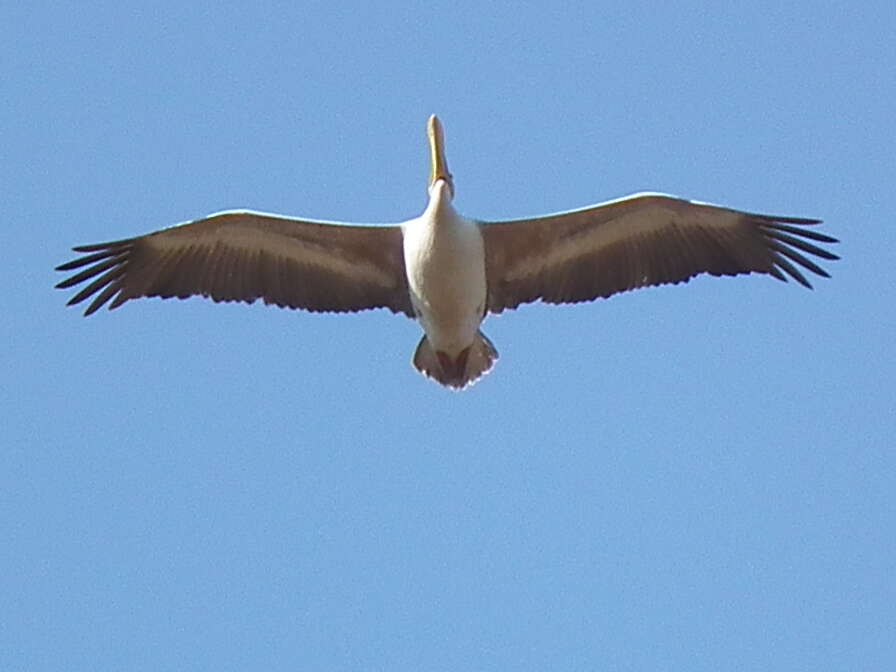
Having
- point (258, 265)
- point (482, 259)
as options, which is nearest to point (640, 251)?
point (482, 259)

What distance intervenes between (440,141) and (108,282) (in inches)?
68.6

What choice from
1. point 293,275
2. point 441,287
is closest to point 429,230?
point 441,287

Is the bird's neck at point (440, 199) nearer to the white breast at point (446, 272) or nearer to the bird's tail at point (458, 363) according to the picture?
the white breast at point (446, 272)

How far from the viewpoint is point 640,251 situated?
381 inches

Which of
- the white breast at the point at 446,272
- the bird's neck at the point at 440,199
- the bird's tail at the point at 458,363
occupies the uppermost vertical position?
the bird's neck at the point at 440,199

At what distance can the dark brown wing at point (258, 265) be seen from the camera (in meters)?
9.47

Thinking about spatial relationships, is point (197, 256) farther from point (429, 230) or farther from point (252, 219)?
point (429, 230)

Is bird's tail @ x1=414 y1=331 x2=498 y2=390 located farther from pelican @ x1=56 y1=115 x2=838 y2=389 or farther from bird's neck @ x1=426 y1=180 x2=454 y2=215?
bird's neck @ x1=426 y1=180 x2=454 y2=215

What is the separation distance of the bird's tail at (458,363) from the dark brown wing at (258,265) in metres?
0.23

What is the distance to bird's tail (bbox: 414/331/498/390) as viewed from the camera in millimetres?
9500

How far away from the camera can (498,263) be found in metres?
9.55

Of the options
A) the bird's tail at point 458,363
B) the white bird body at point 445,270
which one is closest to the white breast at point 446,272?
the white bird body at point 445,270

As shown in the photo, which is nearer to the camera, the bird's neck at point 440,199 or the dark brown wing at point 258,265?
the bird's neck at point 440,199

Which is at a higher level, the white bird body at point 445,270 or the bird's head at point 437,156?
the bird's head at point 437,156
